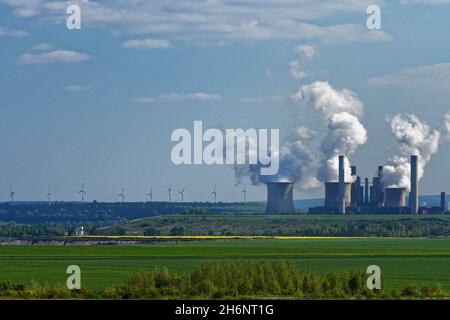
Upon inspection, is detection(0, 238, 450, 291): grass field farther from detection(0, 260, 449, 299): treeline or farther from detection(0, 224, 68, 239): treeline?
A: detection(0, 224, 68, 239): treeline

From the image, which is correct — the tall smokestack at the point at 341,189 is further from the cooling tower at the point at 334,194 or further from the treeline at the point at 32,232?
the treeline at the point at 32,232

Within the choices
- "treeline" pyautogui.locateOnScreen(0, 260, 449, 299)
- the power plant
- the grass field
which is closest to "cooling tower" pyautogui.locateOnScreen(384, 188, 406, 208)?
the power plant

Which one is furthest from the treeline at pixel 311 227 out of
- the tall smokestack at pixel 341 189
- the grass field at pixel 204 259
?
the grass field at pixel 204 259

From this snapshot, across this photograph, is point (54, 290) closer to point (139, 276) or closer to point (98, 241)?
point (139, 276)
